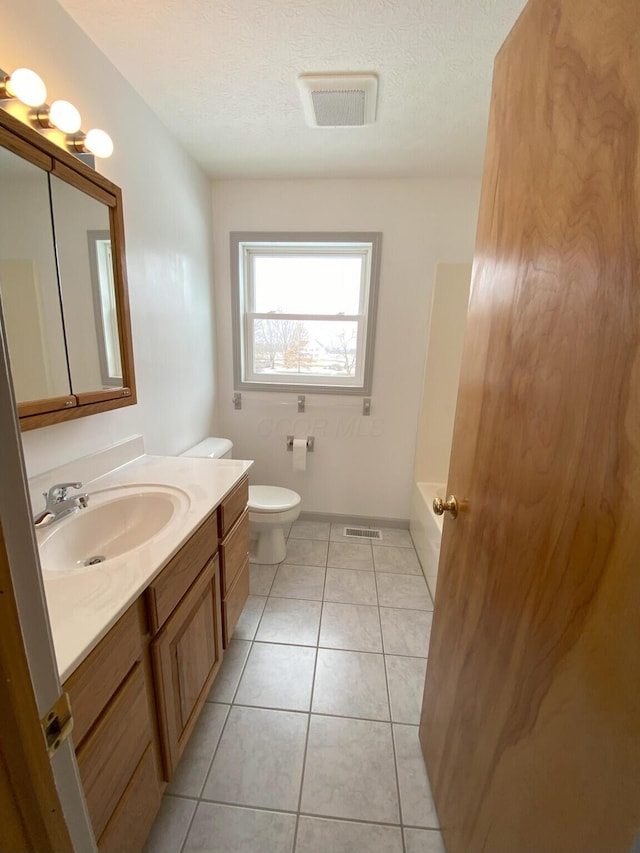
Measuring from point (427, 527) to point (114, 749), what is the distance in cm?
183

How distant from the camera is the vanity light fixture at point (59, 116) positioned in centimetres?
103

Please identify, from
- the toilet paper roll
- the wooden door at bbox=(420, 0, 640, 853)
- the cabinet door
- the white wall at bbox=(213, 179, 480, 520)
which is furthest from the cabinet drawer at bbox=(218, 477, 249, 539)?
the white wall at bbox=(213, 179, 480, 520)

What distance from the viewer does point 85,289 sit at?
4.12ft

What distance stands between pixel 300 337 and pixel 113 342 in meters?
1.39

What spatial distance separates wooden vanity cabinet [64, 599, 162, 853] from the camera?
0.67 metres

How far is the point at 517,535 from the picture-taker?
644mm

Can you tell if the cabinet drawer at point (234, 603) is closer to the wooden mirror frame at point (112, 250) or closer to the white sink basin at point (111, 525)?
the white sink basin at point (111, 525)

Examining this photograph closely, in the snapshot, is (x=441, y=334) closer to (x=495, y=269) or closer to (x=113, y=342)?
(x=495, y=269)

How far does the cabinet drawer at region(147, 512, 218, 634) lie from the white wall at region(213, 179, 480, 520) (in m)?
1.48

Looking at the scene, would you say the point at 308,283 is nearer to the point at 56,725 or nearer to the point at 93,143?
the point at 93,143

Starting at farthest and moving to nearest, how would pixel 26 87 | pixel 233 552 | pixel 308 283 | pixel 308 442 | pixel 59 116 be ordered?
pixel 308 442
pixel 308 283
pixel 233 552
pixel 59 116
pixel 26 87

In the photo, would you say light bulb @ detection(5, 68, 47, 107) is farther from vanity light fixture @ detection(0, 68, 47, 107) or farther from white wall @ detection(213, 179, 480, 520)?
white wall @ detection(213, 179, 480, 520)

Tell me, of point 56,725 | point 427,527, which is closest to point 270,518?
point 427,527

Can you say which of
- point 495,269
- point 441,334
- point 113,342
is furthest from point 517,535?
point 441,334
